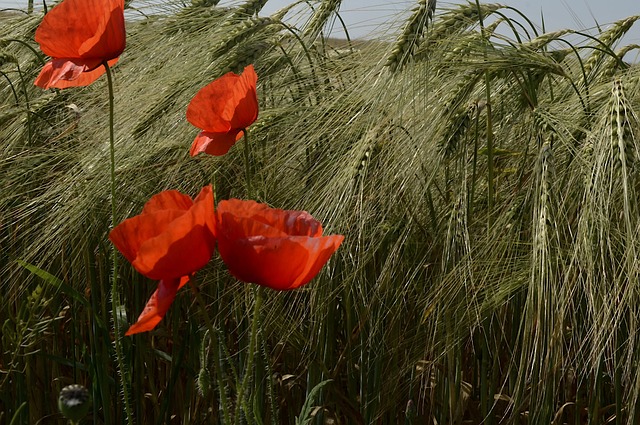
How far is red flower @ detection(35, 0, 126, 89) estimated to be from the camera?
0.85 m

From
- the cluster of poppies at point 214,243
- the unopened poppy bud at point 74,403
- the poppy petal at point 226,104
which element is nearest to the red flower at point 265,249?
the cluster of poppies at point 214,243

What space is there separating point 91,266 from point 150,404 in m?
0.42

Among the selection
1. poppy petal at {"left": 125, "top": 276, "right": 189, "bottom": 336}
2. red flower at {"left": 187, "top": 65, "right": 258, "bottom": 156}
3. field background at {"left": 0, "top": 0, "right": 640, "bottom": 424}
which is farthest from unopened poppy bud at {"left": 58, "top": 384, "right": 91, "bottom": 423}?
red flower at {"left": 187, "top": 65, "right": 258, "bottom": 156}

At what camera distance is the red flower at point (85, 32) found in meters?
0.85

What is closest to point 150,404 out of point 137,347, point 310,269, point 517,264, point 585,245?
point 137,347

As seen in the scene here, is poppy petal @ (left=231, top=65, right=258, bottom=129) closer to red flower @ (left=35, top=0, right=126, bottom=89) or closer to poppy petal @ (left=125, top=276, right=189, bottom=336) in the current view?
red flower @ (left=35, top=0, right=126, bottom=89)

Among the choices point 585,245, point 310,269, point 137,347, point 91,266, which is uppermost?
point 310,269

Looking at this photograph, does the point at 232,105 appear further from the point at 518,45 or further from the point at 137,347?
the point at 137,347

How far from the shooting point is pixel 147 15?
4.78ft

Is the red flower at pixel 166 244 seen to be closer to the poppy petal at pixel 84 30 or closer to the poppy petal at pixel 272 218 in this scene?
the poppy petal at pixel 272 218

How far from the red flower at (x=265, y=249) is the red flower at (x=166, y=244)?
1 cm

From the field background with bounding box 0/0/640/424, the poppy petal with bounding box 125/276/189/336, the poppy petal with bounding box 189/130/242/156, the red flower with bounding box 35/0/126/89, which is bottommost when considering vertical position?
the field background with bounding box 0/0/640/424

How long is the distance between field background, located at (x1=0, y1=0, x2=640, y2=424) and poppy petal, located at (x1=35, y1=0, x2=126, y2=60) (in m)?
0.21

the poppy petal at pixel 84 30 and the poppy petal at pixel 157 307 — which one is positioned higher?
the poppy petal at pixel 84 30
